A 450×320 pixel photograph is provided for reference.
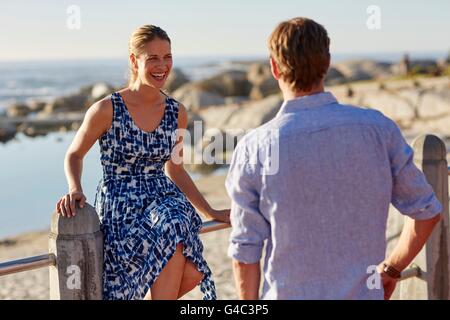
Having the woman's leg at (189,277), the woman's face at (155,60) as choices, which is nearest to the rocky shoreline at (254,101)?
the woman's face at (155,60)

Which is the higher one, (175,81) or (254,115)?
(175,81)

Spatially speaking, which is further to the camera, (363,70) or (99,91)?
(363,70)

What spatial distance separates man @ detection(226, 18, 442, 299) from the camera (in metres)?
2.04

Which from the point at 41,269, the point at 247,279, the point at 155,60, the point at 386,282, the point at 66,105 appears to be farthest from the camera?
the point at 66,105

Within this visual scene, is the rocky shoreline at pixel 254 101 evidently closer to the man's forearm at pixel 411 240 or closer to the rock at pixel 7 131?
the rock at pixel 7 131

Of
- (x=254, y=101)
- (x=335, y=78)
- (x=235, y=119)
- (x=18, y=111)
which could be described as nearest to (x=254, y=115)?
(x=235, y=119)

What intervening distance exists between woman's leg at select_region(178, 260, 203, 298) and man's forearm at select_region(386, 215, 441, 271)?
940 millimetres

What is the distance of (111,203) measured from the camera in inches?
126

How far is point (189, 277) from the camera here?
3.12 m

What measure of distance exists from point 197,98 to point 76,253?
2804 cm

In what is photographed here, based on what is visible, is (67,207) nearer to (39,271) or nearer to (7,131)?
(39,271)

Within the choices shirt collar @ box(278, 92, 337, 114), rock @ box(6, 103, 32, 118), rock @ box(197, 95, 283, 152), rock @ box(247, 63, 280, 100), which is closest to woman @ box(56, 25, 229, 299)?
shirt collar @ box(278, 92, 337, 114)

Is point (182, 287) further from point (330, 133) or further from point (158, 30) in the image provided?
point (330, 133)

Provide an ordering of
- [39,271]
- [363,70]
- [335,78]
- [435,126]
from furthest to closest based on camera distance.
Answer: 1. [363,70]
2. [335,78]
3. [435,126]
4. [39,271]
